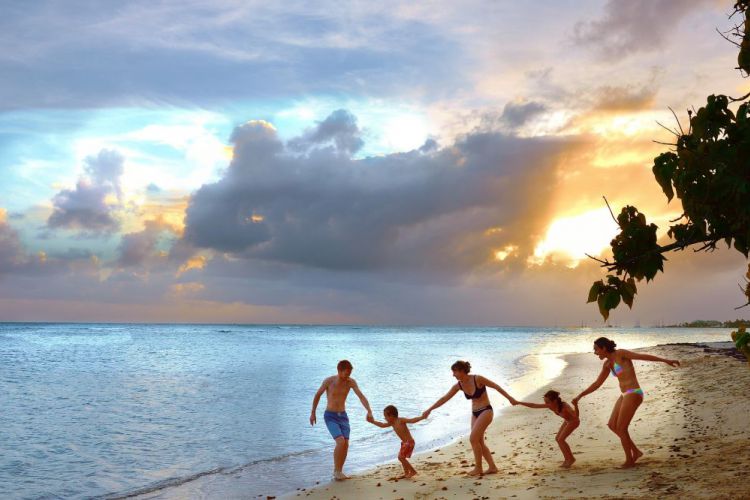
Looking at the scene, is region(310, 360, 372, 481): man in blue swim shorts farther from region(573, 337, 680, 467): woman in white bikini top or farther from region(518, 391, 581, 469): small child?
region(573, 337, 680, 467): woman in white bikini top

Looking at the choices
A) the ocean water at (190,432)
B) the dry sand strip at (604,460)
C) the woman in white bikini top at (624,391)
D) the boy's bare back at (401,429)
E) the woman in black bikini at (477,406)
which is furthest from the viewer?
the ocean water at (190,432)

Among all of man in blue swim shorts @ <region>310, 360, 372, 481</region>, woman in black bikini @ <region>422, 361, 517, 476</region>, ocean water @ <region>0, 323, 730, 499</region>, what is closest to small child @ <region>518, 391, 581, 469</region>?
woman in black bikini @ <region>422, 361, 517, 476</region>

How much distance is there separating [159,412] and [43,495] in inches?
391

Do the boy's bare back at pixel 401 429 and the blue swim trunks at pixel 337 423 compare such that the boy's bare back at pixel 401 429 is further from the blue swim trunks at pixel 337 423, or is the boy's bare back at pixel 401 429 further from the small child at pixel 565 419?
the small child at pixel 565 419

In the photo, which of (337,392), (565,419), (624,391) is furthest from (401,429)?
(624,391)

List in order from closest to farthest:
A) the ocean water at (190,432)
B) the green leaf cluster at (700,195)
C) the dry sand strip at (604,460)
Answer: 1. the green leaf cluster at (700,195)
2. the dry sand strip at (604,460)
3. the ocean water at (190,432)

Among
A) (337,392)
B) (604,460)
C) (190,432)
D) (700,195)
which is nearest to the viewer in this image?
(700,195)

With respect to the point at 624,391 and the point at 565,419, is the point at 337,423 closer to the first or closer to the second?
the point at 565,419

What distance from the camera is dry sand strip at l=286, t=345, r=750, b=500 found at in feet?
27.7

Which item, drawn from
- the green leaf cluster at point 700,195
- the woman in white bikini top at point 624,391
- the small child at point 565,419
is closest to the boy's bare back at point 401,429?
the small child at point 565,419

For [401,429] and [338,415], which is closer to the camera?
[401,429]

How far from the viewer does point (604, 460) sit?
10305mm

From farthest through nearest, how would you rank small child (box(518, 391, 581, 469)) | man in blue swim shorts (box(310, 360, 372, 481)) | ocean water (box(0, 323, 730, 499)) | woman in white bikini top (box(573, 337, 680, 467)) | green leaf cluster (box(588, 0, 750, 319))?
ocean water (box(0, 323, 730, 499)) → man in blue swim shorts (box(310, 360, 372, 481)) → small child (box(518, 391, 581, 469)) → woman in white bikini top (box(573, 337, 680, 467)) → green leaf cluster (box(588, 0, 750, 319))

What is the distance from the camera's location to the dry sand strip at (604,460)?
8.44 metres
